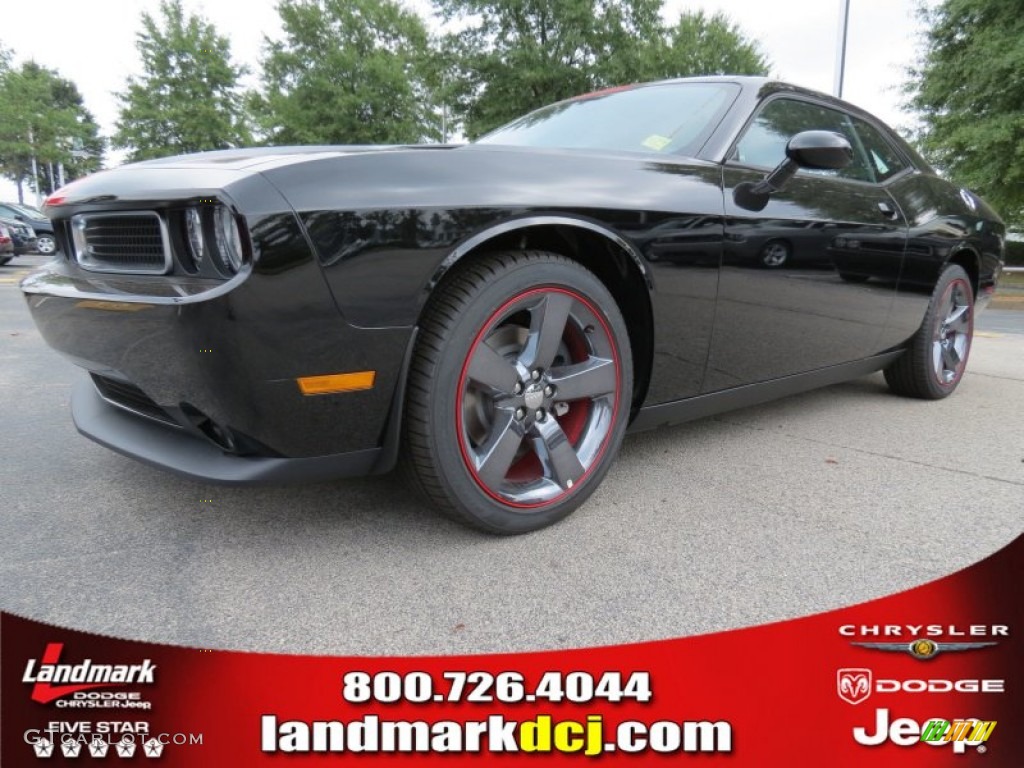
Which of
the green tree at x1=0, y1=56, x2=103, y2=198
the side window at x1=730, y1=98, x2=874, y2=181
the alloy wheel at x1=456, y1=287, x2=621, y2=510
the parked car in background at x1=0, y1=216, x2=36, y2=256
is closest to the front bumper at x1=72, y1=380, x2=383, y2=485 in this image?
the alloy wheel at x1=456, y1=287, x2=621, y2=510

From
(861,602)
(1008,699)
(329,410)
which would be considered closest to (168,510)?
(329,410)

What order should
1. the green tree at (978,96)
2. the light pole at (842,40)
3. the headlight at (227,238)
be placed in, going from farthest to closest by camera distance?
the green tree at (978,96) < the light pole at (842,40) < the headlight at (227,238)

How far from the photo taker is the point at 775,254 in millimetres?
2361

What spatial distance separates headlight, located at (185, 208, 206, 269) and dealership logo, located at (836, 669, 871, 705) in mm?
1568

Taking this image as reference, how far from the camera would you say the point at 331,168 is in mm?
1535

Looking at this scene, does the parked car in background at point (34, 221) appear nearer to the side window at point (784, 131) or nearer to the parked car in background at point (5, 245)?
the parked car in background at point (5, 245)

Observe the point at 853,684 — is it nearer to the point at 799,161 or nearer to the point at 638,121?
the point at 799,161

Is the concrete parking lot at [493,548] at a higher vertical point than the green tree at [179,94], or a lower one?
lower

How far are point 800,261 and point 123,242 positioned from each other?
7.02 feet

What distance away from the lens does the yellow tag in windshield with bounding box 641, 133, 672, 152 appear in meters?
2.32

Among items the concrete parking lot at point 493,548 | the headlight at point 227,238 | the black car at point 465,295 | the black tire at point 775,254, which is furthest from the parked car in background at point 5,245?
the black tire at point 775,254

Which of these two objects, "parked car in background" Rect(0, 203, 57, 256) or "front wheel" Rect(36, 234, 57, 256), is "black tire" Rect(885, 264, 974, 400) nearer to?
"parked car in background" Rect(0, 203, 57, 256)

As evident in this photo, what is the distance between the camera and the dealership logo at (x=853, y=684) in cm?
127

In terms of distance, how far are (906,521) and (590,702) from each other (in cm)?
131
